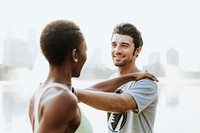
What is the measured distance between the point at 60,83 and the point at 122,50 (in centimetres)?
62

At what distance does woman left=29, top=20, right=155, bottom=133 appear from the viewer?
80cm

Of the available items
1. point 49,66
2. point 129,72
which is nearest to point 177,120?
point 129,72

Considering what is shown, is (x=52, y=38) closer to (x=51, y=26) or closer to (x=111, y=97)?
(x=51, y=26)

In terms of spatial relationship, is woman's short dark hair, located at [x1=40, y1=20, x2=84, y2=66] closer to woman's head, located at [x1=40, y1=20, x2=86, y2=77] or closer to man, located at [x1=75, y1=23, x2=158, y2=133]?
woman's head, located at [x1=40, y1=20, x2=86, y2=77]

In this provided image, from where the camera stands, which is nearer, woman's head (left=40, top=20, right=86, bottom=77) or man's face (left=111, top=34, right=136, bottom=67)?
woman's head (left=40, top=20, right=86, bottom=77)

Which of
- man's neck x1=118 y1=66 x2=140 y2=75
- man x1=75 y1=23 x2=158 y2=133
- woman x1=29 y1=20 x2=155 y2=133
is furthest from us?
man's neck x1=118 y1=66 x2=140 y2=75

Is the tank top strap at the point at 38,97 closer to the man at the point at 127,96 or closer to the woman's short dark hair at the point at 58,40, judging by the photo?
the woman's short dark hair at the point at 58,40

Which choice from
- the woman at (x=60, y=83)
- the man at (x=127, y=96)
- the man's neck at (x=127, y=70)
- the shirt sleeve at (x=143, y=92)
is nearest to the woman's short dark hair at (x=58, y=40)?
the woman at (x=60, y=83)

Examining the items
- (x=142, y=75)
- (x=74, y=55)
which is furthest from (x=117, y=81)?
(x=74, y=55)

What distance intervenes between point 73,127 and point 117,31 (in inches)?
27.9

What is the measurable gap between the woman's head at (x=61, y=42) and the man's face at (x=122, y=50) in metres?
0.57

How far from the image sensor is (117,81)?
141cm

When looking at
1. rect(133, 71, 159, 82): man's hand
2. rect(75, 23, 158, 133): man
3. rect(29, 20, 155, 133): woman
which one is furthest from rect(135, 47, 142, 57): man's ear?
rect(29, 20, 155, 133): woman

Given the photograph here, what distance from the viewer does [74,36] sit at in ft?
2.89
